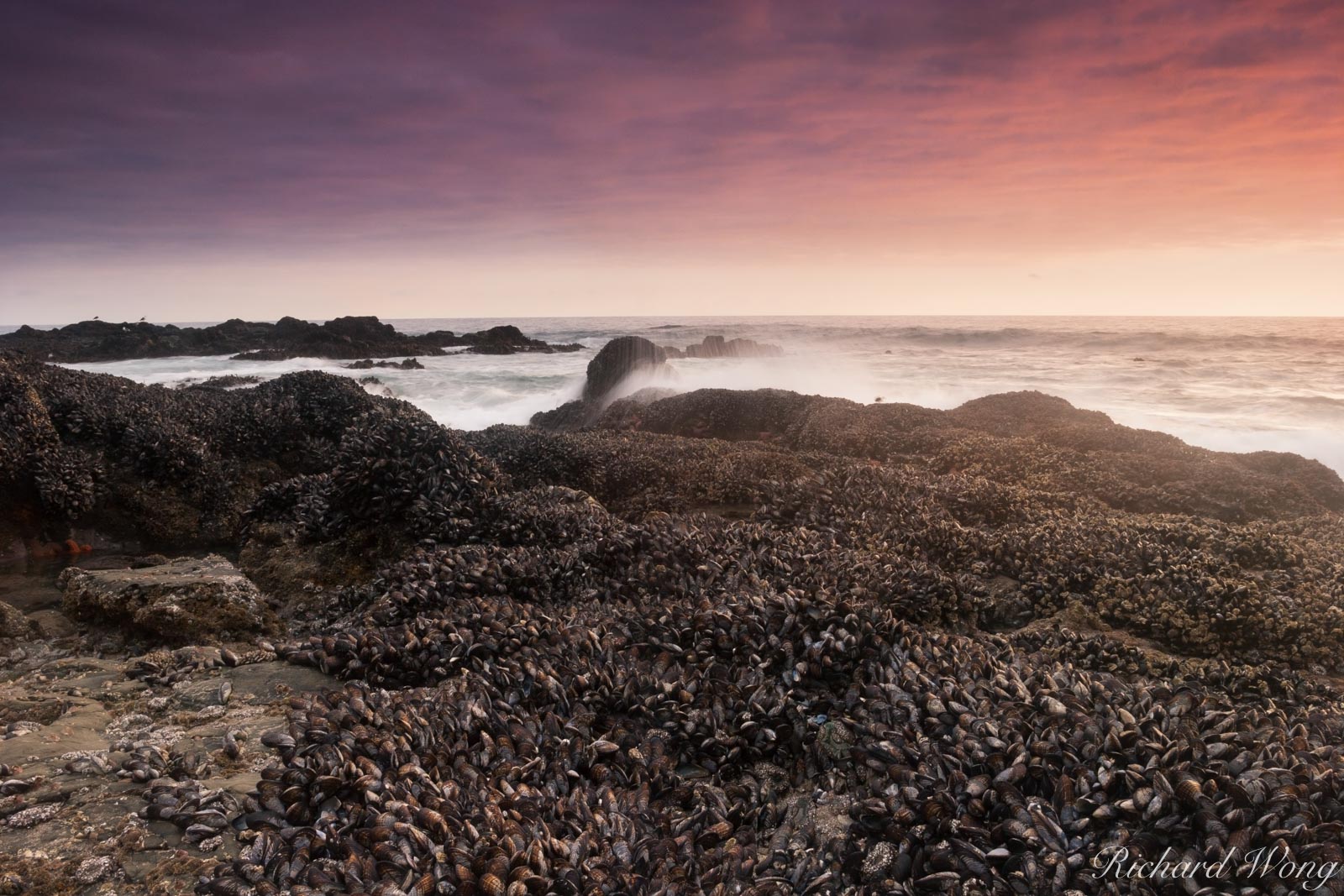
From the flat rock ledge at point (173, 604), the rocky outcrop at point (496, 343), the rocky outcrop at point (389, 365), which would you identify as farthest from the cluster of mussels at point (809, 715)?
the rocky outcrop at point (496, 343)

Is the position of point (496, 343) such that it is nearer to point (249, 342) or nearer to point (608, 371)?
point (249, 342)

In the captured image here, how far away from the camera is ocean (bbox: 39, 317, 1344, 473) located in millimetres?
27266

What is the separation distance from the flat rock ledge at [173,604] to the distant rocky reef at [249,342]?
47446mm

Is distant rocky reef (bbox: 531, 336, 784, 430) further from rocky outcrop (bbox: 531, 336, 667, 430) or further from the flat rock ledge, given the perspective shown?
the flat rock ledge

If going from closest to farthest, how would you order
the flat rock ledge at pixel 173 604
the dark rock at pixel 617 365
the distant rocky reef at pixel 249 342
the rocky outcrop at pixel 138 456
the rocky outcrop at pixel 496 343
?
the flat rock ledge at pixel 173 604, the rocky outcrop at pixel 138 456, the dark rock at pixel 617 365, the distant rocky reef at pixel 249 342, the rocky outcrop at pixel 496 343

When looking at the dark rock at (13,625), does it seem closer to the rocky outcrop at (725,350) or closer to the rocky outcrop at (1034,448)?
the rocky outcrop at (1034,448)

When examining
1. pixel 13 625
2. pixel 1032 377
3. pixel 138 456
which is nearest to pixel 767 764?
pixel 13 625

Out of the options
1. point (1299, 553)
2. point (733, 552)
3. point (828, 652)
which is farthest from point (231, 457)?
point (1299, 553)

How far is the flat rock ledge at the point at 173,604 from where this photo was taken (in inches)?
233

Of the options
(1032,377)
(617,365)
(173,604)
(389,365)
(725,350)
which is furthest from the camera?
(389,365)

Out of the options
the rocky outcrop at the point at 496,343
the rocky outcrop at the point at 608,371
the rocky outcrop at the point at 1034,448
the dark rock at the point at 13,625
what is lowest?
the dark rock at the point at 13,625

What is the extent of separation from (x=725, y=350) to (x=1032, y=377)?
19618mm

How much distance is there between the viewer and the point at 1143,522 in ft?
25.4

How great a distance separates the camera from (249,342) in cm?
5550
